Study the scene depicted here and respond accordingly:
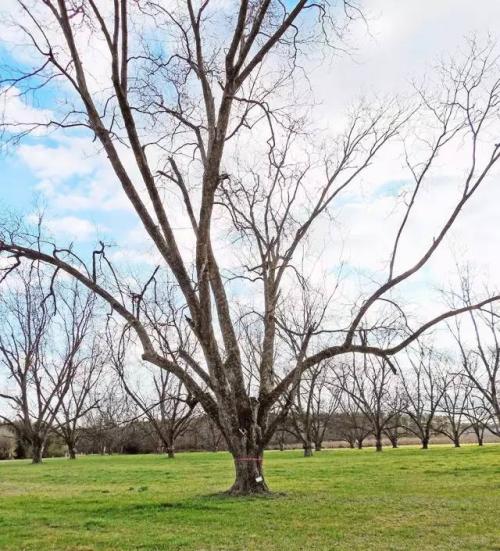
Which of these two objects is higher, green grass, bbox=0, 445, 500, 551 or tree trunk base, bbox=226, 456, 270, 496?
tree trunk base, bbox=226, 456, 270, 496

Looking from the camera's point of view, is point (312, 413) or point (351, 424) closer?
point (312, 413)

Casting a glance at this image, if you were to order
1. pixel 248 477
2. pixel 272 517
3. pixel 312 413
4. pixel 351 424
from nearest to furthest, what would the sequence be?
pixel 272 517 < pixel 248 477 < pixel 312 413 < pixel 351 424

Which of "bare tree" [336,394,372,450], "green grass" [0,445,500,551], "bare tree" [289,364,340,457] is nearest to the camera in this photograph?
"green grass" [0,445,500,551]

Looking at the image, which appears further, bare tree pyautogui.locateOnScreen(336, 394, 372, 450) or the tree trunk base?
bare tree pyautogui.locateOnScreen(336, 394, 372, 450)

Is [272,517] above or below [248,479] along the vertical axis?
below

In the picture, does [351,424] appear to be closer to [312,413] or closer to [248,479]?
[312,413]

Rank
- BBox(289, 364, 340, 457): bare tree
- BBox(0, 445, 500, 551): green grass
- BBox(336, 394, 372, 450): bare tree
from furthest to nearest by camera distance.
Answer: BBox(336, 394, 372, 450): bare tree < BBox(289, 364, 340, 457): bare tree < BBox(0, 445, 500, 551): green grass

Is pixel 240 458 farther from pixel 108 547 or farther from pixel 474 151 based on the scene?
pixel 474 151

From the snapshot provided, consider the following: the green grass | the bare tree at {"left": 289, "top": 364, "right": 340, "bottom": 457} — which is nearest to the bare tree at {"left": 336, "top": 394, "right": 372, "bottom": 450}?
the bare tree at {"left": 289, "top": 364, "right": 340, "bottom": 457}

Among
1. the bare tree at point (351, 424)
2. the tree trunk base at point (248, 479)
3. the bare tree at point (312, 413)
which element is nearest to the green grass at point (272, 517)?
the tree trunk base at point (248, 479)

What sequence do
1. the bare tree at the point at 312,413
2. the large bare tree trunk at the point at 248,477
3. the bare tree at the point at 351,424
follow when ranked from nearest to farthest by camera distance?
the large bare tree trunk at the point at 248,477, the bare tree at the point at 312,413, the bare tree at the point at 351,424

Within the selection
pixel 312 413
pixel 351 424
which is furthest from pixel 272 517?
pixel 351 424

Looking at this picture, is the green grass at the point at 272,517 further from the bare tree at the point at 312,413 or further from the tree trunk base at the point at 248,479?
the bare tree at the point at 312,413

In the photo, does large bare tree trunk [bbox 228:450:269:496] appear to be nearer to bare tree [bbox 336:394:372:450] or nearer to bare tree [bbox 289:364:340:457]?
bare tree [bbox 289:364:340:457]
